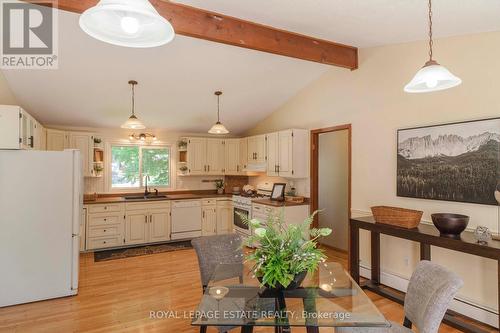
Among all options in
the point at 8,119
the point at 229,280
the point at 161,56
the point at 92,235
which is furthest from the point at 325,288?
the point at 92,235

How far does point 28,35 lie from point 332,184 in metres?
4.71

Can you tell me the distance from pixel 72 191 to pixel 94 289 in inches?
47.9

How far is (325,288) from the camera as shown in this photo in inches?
76.2

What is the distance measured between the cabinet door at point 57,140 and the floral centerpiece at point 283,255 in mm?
4584

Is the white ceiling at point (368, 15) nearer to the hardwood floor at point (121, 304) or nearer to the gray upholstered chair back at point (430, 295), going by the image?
the gray upholstered chair back at point (430, 295)

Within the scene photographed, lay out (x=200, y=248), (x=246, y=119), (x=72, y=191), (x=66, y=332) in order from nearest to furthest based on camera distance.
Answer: (x=200, y=248), (x=66, y=332), (x=72, y=191), (x=246, y=119)

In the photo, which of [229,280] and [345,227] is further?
[345,227]

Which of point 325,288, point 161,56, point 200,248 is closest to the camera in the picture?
point 325,288

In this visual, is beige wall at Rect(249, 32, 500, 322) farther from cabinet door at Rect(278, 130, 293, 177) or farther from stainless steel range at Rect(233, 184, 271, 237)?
stainless steel range at Rect(233, 184, 271, 237)

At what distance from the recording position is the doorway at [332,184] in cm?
491

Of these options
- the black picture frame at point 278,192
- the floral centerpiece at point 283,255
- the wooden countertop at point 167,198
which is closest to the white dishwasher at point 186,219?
the wooden countertop at point 167,198

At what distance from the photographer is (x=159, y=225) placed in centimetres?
550

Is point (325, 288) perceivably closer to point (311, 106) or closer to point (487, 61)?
point (487, 61)

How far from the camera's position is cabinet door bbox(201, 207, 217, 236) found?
593 cm
